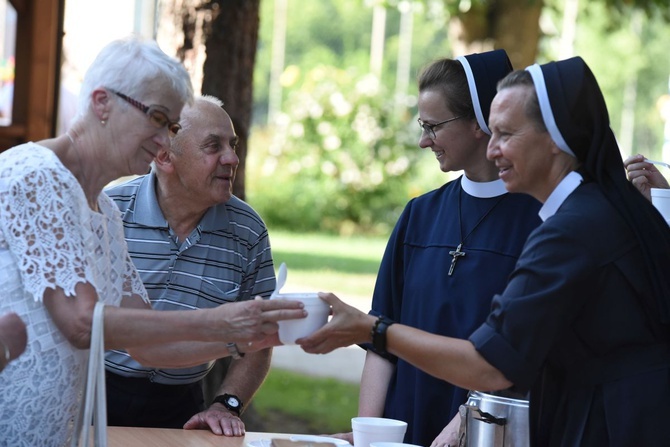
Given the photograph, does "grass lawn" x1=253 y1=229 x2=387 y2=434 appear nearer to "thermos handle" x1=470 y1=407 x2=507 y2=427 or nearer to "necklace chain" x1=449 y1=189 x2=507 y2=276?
"necklace chain" x1=449 y1=189 x2=507 y2=276

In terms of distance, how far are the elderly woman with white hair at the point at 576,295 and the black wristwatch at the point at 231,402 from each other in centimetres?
111

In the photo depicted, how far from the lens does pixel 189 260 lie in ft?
12.3

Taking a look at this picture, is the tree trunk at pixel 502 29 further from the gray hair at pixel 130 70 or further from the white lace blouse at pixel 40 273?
the white lace blouse at pixel 40 273

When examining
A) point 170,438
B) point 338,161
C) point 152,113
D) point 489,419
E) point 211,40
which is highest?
point 211,40

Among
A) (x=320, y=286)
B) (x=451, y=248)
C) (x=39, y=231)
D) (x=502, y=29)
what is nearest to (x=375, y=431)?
(x=451, y=248)

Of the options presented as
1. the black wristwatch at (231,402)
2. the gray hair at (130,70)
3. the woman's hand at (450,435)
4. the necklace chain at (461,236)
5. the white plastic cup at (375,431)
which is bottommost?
the black wristwatch at (231,402)

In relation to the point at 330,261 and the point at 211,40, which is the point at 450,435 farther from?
the point at 330,261

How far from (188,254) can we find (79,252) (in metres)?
1.16

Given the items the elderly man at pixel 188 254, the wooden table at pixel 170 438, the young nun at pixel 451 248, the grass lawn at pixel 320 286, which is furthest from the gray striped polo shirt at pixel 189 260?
the grass lawn at pixel 320 286

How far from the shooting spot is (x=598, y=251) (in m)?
2.49

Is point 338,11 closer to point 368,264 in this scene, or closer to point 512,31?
point 368,264

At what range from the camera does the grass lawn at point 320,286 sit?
8.35 m

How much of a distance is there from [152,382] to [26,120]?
3.28 m

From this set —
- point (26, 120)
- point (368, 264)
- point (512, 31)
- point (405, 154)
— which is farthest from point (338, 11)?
point (26, 120)
